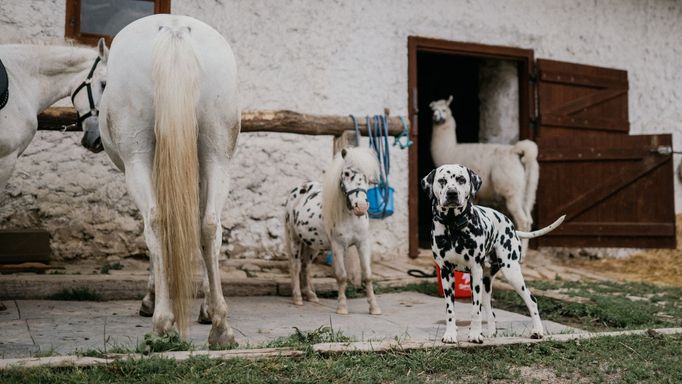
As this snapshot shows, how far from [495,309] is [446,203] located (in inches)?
86.4

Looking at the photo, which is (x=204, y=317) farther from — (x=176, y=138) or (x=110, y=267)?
(x=110, y=267)

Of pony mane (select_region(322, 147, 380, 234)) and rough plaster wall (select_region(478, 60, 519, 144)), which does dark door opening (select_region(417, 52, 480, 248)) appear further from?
pony mane (select_region(322, 147, 380, 234))

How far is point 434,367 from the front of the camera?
3123 mm

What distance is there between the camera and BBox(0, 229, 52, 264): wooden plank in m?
6.00

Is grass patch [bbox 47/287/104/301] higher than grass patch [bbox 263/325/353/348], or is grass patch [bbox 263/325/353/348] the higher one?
grass patch [bbox 263/325/353/348]

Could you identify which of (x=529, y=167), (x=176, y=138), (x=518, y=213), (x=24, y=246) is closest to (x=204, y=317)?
(x=176, y=138)

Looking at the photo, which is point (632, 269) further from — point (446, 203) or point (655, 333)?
point (446, 203)

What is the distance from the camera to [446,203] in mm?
3314

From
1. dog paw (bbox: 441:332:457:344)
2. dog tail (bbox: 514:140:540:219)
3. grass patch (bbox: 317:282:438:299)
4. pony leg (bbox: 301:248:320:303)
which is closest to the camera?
dog paw (bbox: 441:332:457:344)

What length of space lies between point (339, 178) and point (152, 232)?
190 centimetres

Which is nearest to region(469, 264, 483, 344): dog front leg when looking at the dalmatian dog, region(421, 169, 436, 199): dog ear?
the dalmatian dog

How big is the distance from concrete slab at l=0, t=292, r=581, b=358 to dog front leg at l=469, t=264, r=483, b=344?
0.76 feet

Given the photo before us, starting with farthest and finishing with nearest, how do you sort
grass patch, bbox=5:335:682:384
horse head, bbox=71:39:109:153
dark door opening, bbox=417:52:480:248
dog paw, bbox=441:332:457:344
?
1. dark door opening, bbox=417:52:480:248
2. horse head, bbox=71:39:109:153
3. dog paw, bbox=441:332:457:344
4. grass patch, bbox=5:335:682:384

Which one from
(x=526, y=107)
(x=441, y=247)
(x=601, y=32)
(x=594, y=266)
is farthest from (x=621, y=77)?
(x=441, y=247)
